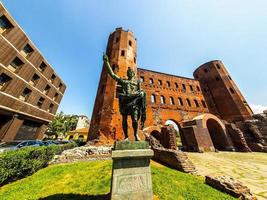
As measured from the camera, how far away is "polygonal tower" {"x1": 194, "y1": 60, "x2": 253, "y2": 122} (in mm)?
22312

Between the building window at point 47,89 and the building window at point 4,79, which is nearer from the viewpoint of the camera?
the building window at point 4,79

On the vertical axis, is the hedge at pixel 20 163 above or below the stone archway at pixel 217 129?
below

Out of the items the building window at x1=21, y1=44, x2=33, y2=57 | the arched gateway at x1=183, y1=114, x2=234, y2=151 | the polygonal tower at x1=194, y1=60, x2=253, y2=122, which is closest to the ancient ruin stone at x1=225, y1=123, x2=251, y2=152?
the arched gateway at x1=183, y1=114, x2=234, y2=151

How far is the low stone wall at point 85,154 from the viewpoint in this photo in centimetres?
1052

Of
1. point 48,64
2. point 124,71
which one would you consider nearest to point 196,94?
point 124,71

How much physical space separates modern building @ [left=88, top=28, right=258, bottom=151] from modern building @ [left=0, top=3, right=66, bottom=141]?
35.1 feet

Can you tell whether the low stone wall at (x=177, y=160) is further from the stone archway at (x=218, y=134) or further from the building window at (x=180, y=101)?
the building window at (x=180, y=101)

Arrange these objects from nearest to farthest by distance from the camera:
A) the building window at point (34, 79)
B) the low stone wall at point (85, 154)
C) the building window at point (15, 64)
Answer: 1. the low stone wall at point (85, 154)
2. the building window at point (15, 64)
3. the building window at point (34, 79)

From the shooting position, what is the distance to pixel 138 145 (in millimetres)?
3506

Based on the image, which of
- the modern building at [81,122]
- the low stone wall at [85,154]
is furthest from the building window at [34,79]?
the modern building at [81,122]

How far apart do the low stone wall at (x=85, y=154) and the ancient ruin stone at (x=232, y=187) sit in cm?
795

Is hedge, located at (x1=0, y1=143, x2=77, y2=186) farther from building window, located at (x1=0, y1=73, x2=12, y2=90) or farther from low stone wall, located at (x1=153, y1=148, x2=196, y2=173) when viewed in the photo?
building window, located at (x1=0, y1=73, x2=12, y2=90)

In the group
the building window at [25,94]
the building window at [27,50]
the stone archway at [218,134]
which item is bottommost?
the stone archway at [218,134]

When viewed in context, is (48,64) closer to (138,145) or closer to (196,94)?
(138,145)
